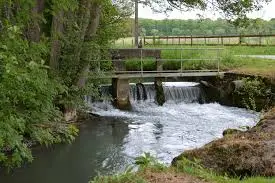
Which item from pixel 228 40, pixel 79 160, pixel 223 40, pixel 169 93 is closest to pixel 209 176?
pixel 79 160

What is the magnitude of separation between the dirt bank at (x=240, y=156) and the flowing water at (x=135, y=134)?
12.8ft

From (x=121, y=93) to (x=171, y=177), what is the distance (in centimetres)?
1506

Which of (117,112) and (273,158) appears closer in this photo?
(273,158)

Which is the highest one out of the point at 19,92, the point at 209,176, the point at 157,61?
the point at 19,92

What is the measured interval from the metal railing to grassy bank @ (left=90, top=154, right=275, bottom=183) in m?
13.0

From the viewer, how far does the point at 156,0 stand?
20.1 meters

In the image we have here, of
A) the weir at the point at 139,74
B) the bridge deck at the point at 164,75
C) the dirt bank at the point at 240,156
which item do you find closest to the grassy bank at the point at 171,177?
the dirt bank at the point at 240,156

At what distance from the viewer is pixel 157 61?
899 inches

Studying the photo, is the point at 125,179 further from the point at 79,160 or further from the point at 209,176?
the point at 79,160

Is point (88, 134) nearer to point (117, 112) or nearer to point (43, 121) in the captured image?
point (117, 112)

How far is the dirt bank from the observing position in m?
7.05

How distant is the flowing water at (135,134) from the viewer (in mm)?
11758

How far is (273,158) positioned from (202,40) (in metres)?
35.4

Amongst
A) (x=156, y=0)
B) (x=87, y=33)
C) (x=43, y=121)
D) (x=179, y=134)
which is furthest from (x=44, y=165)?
(x=156, y=0)
